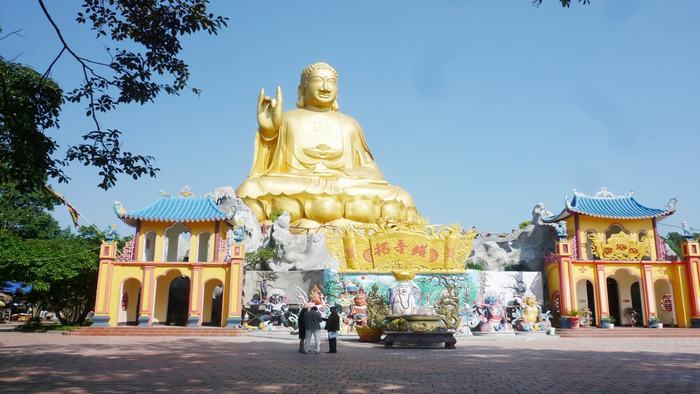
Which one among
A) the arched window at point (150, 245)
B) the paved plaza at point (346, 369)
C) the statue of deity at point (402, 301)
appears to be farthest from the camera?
the arched window at point (150, 245)

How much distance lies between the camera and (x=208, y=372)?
343 inches

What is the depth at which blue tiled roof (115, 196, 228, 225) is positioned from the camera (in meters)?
21.9

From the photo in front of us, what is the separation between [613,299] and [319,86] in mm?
18216

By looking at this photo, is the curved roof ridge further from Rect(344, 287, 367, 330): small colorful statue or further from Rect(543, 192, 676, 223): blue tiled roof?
Rect(344, 287, 367, 330): small colorful statue

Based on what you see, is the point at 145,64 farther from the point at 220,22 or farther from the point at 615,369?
the point at 615,369

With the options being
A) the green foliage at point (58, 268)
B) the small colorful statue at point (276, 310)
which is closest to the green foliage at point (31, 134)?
the green foliage at point (58, 268)

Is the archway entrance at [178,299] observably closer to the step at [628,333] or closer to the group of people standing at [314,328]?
the group of people standing at [314,328]

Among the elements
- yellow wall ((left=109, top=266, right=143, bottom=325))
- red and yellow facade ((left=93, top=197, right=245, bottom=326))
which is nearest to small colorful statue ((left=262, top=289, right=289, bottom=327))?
red and yellow facade ((left=93, top=197, right=245, bottom=326))

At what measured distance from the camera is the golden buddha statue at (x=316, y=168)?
1104 inches

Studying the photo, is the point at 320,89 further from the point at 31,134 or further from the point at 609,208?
the point at 31,134

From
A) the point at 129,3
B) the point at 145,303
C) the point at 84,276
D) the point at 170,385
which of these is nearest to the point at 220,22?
the point at 129,3

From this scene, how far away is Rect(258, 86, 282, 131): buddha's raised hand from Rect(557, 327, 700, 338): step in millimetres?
17450

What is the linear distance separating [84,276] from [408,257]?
1253cm

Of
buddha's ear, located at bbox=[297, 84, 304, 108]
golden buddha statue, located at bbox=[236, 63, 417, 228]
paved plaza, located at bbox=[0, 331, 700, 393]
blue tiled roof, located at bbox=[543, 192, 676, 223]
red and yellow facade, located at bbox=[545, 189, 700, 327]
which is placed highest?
buddha's ear, located at bbox=[297, 84, 304, 108]
